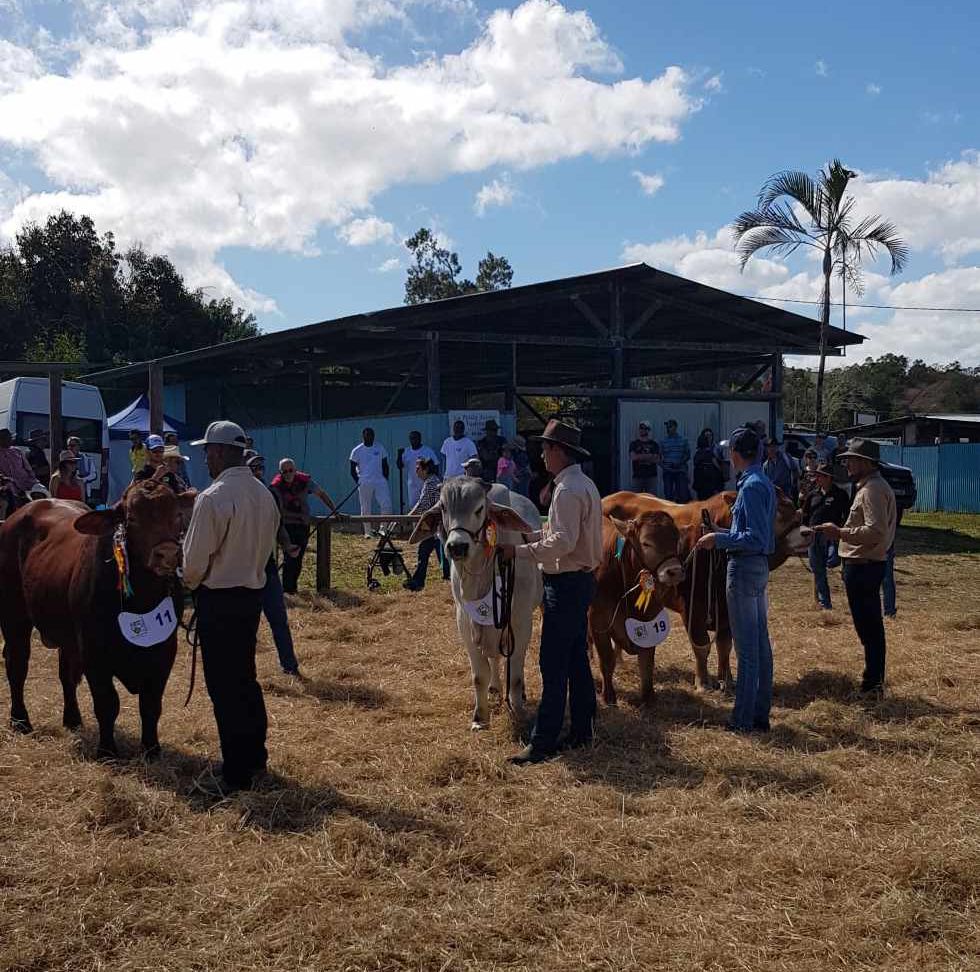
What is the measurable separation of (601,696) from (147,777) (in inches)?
131

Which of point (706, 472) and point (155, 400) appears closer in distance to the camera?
point (155, 400)

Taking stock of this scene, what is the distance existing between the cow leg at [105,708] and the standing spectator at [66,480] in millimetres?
5884

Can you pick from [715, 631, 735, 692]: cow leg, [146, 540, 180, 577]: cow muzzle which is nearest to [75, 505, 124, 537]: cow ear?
[146, 540, 180, 577]: cow muzzle

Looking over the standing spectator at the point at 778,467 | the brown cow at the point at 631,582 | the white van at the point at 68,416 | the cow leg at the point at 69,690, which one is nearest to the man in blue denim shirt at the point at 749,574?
the brown cow at the point at 631,582

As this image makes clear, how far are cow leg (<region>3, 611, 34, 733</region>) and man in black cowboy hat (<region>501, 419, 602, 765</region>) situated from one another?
3330 millimetres

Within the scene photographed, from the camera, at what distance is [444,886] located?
4.33 metres

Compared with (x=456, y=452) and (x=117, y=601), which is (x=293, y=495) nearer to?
(x=117, y=601)

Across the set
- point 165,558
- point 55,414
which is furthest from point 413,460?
point 165,558

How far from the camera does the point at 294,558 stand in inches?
446

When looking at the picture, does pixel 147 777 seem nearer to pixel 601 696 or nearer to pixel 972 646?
A: pixel 601 696

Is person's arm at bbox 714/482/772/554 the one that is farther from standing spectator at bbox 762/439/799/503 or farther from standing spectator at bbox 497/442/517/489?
standing spectator at bbox 497/442/517/489

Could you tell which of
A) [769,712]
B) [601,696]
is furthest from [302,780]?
[769,712]

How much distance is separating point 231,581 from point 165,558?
50 centimetres

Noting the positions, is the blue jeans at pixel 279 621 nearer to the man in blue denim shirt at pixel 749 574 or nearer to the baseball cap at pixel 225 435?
the baseball cap at pixel 225 435
